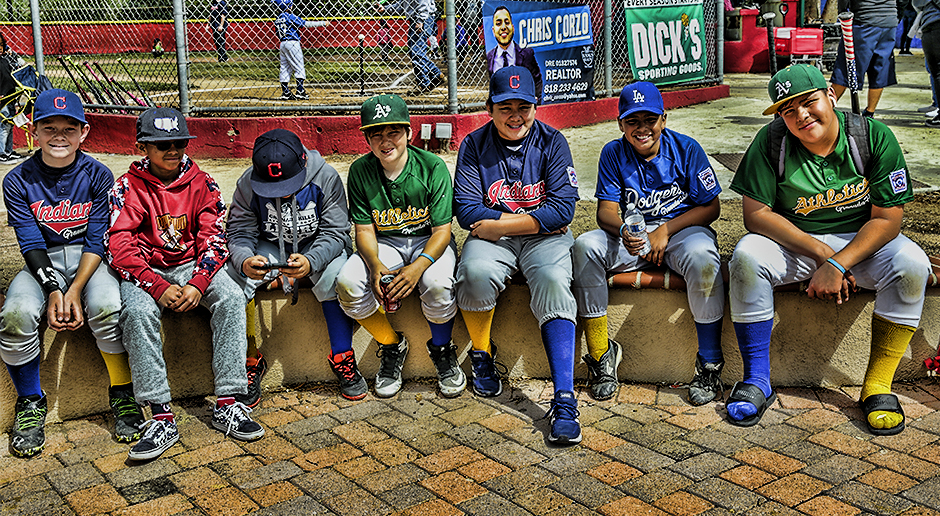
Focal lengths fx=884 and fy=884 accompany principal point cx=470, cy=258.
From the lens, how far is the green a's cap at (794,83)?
3740 mm

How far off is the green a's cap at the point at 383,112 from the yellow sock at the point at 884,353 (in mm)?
2268

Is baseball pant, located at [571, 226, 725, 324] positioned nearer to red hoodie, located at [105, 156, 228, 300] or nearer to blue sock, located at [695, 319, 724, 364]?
blue sock, located at [695, 319, 724, 364]

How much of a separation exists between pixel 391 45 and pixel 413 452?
603 centimetres

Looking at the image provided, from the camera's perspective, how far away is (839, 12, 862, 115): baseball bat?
784 centimetres

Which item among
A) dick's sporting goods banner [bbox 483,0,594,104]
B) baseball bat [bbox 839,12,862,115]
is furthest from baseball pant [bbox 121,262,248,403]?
baseball bat [bbox 839,12,862,115]

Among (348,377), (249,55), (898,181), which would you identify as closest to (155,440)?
(348,377)

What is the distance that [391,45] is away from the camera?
29.0ft

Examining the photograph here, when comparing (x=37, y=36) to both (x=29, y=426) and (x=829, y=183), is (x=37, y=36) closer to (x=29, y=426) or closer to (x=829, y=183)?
(x=29, y=426)

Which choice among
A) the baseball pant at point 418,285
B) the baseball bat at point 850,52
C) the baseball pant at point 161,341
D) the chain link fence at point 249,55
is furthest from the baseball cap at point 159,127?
the baseball bat at point 850,52

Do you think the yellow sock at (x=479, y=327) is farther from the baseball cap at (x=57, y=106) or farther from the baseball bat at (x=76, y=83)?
the baseball bat at (x=76, y=83)

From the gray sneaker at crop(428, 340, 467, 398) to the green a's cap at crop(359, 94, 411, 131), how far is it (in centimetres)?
108

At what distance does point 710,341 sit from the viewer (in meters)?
4.01

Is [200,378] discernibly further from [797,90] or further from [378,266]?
[797,90]

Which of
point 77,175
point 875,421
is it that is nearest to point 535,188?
point 875,421
